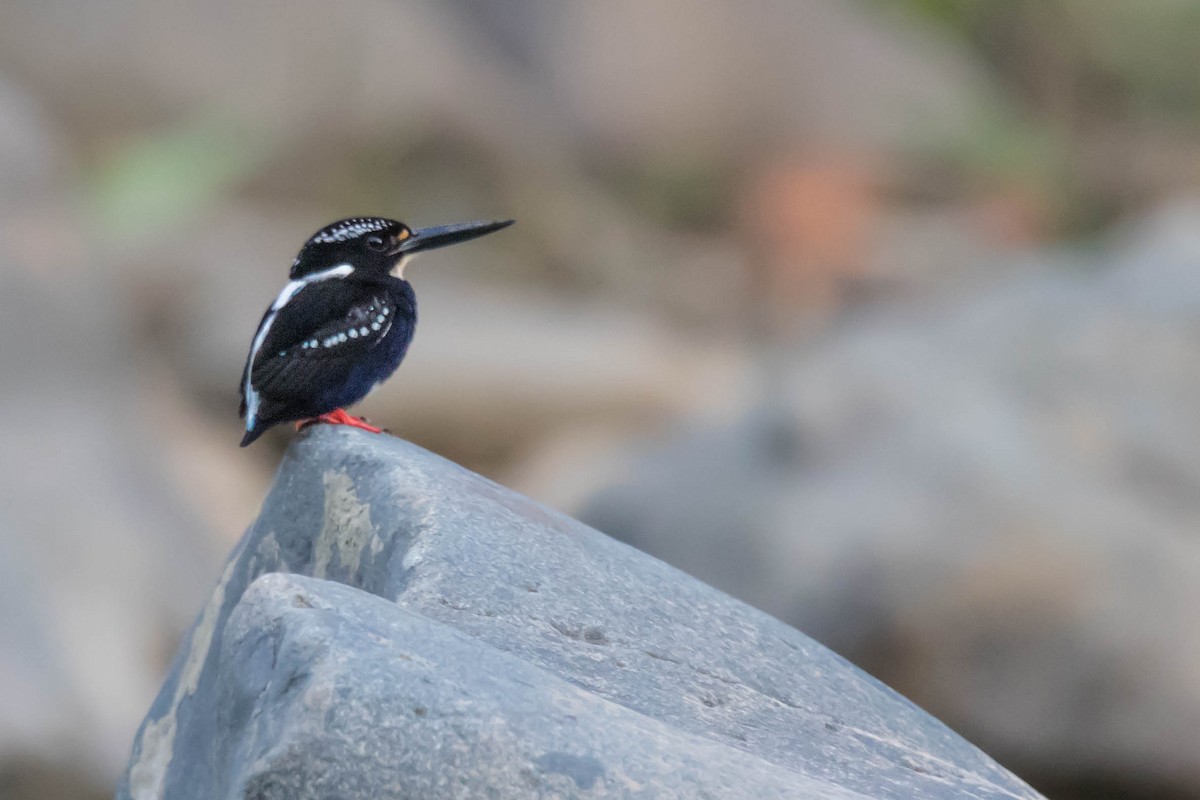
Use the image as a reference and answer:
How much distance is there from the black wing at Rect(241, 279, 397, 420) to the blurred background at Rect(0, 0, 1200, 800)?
8.77ft

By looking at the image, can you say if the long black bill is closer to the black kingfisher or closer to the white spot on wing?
the black kingfisher

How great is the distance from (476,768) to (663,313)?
1180cm

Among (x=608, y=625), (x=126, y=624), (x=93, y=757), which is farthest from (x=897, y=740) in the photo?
(x=126, y=624)

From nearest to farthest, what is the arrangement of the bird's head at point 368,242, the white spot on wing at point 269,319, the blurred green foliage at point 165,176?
the white spot on wing at point 269,319 < the bird's head at point 368,242 < the blurred green foliage at point 165,176

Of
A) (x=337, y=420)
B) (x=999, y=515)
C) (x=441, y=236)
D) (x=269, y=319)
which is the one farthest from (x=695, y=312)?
(x=337, y=420)

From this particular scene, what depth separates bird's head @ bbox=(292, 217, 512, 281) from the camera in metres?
3.38

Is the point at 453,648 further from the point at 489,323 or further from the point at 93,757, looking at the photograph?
the point at 489,323

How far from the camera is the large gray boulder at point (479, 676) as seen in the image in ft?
A: 6.10

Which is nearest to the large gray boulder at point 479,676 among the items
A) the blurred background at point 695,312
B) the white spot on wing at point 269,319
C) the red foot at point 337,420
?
the red foot at point 337,420

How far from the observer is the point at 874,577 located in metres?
5.79

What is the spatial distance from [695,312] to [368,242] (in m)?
10.5

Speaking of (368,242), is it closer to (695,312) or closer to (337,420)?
(337,420)

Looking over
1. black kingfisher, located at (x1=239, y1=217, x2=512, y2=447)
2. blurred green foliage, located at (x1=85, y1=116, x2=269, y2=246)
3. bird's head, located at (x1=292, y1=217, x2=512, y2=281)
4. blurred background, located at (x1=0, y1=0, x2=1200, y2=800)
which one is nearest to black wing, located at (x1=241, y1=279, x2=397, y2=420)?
black kingfisher, located at (x1=239, y1=217, x2=512, y2=447)

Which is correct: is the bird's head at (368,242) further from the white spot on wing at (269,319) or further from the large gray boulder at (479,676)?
the large gray boulder at (479,676)
